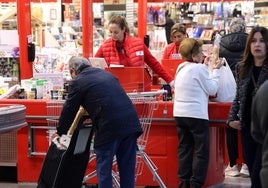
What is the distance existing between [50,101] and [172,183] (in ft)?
4.60

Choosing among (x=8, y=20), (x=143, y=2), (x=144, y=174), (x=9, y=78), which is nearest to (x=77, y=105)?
(x=144, y=174)

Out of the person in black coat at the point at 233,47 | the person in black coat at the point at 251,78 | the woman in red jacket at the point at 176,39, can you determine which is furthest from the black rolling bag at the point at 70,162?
the woman in red jacket at the point at 176,39

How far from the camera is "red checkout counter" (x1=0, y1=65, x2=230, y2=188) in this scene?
18.4 feet

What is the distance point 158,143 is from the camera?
5.71 metres

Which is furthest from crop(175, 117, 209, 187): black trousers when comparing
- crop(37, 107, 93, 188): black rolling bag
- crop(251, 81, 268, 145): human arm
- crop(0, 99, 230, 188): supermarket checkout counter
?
crop(251, 81, 268, 145): human arm

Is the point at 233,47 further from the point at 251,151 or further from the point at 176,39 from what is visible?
the point at 251,151

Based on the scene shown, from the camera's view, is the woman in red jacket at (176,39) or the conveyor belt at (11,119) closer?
the conveyor belt at (11,119)

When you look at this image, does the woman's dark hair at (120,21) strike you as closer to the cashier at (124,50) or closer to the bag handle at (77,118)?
the cashier at (124,50)

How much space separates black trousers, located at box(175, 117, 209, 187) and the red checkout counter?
0.26 meters

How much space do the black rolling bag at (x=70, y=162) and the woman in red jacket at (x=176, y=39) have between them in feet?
9.05

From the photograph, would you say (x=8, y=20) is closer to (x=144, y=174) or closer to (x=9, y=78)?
(x=9, y=78)

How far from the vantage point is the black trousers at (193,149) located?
17.4 ft

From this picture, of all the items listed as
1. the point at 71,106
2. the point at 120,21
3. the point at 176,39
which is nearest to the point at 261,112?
the point at 71,106

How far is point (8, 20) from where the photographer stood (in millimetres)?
9859
